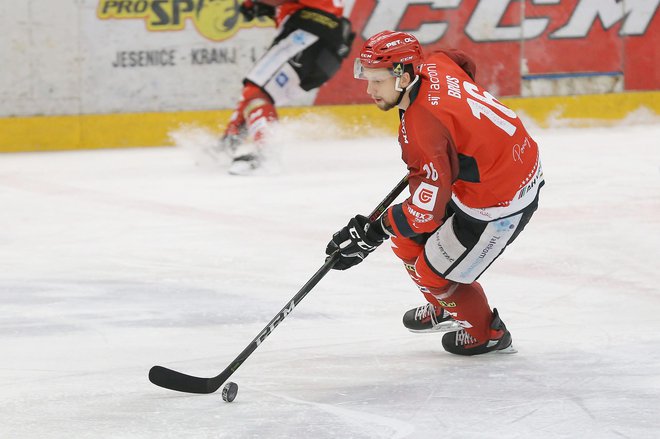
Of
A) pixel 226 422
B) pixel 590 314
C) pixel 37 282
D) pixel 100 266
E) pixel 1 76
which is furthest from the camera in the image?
pixel 1 76

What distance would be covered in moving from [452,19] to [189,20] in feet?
5.72

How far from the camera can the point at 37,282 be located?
12.7 feet

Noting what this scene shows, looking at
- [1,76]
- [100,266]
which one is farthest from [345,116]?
[100,266]

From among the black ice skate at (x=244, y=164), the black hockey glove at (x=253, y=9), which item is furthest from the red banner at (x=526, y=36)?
the black ice skate at (x=244, y=164)

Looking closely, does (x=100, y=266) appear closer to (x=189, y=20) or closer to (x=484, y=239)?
(x=484, y=239)

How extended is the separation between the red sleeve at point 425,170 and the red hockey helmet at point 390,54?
115 mm

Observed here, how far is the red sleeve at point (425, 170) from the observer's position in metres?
2.60

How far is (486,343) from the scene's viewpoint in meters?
2.96

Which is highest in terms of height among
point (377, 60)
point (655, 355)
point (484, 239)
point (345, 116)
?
point (377, 60)

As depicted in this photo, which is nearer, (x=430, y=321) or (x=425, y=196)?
(x=425, y=196)

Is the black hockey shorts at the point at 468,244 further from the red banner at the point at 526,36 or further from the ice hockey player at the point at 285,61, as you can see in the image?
the red banner at the point at 526,36

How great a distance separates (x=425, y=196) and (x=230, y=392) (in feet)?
2.03

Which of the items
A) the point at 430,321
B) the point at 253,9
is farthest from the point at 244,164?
the point at 430,321

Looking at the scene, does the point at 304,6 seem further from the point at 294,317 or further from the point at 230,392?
the point at 230,392
